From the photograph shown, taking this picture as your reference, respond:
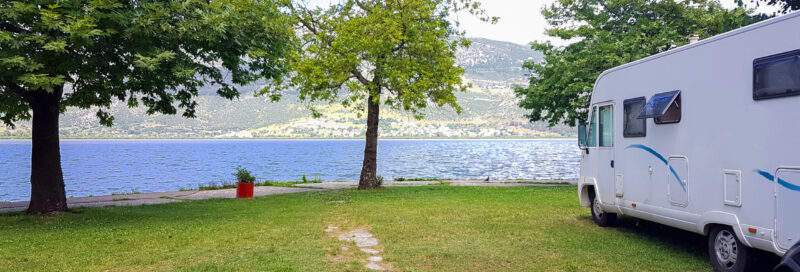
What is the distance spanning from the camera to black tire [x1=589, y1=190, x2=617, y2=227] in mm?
12596

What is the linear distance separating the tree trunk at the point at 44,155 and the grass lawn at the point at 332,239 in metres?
0.62

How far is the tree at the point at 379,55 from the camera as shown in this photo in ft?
68.2

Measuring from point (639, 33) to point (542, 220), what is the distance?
13.2 meters

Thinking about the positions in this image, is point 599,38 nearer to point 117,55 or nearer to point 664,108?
point 664,108

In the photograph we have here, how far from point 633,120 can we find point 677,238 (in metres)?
2.56

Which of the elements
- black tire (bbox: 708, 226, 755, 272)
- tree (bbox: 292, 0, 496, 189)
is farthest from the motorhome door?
tree (bbox: 292, 0, 496, 189)

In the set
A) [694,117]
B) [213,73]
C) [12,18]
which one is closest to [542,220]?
[694,117]

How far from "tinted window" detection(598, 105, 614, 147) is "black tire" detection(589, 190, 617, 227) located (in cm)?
126

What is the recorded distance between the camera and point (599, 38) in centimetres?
2439

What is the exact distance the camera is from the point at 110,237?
38.2ft

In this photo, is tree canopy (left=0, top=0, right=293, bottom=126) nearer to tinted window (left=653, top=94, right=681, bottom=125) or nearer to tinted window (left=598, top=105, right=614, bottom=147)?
tinted window (left=598, top=105, right=614, bottom=147)

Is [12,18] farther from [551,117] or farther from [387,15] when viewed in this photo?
[551,117]

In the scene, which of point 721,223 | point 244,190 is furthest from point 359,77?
point 721,223

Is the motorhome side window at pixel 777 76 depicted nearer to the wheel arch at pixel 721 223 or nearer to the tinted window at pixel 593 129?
the wheel arch at pixel 721 223
